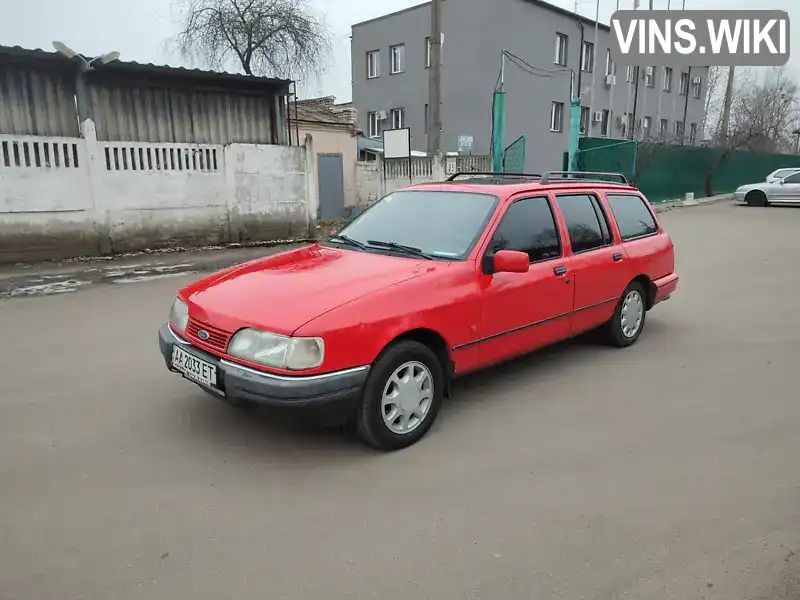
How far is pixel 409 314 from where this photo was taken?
3.50 m

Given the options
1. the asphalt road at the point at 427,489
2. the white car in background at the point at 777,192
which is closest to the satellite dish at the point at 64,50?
the asphalt road at the point at 427,489

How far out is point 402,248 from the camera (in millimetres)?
4148

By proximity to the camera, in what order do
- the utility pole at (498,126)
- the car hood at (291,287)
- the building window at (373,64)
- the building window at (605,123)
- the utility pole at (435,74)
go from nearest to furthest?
the car hood at (291,287) < the utility pole at (435,74) < the utility pole at (498,126) < the building window at (373,64) < the building window at (605,123)

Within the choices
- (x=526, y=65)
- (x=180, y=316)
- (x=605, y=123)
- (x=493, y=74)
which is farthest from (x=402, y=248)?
(x=605, y=123)

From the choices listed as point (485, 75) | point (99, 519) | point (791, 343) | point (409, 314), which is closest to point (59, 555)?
point (99, 519)

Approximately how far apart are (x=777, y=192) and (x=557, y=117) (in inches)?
378

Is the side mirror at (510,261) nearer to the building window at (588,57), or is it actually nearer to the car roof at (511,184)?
the car roof at (511,184)

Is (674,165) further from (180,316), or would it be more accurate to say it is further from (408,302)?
(180,316)

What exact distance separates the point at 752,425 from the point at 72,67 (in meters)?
10.6

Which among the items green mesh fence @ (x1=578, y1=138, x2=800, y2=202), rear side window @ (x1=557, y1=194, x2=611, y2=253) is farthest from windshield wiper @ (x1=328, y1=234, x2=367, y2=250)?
green mesh fence @ (x1=578, y1=138, x2=800, y2=202)

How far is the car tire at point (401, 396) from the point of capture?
3.40 meters

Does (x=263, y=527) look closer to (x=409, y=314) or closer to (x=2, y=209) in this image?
(x=409, y=314)

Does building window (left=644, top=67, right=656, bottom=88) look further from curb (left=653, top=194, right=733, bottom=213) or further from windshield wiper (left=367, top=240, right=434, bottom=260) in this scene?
windshield wiper (left=367, top=240, right=434, bottom=260)

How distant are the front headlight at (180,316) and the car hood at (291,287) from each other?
0.19 ft
